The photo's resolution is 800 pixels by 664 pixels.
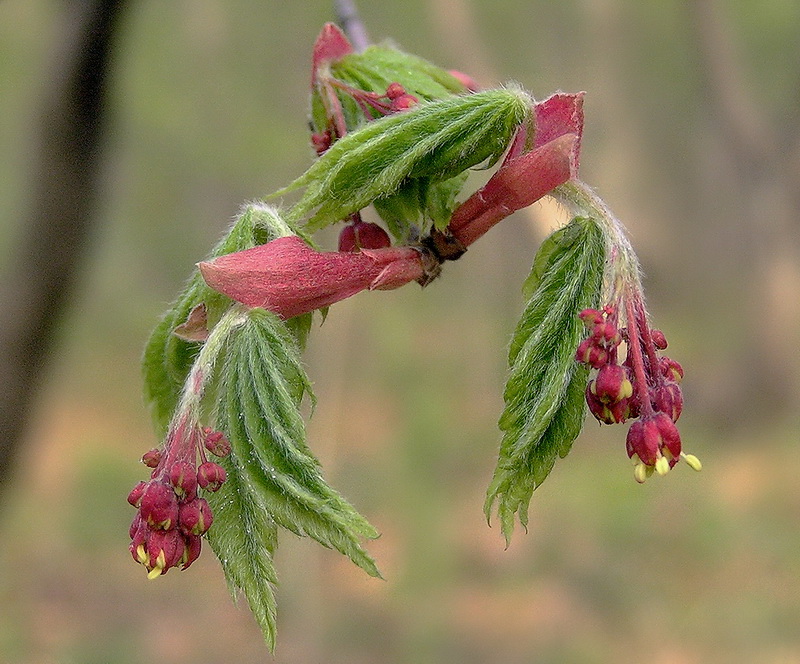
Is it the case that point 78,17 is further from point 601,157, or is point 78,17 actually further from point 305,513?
point 601,157

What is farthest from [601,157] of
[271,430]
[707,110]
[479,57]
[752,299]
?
[271,430]

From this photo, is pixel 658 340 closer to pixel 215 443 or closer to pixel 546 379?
pixel 546 379

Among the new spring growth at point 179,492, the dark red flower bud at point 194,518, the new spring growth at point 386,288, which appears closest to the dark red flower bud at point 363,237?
the new spring growth at point 386,288

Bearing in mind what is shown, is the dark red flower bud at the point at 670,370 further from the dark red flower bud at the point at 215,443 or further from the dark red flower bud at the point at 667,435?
the dark red flower bud at the point at 215,443

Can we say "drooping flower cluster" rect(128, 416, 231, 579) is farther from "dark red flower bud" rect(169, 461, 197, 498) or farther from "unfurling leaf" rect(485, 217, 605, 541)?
"unfurling leaf" rect(485, 217, 605, 541)

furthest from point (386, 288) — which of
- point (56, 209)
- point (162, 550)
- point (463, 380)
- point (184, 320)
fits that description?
point (463, 380)

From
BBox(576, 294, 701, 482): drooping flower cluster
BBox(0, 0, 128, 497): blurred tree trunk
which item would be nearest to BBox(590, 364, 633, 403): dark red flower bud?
BBox(576, 294, 701, 482): drooping flower cluster
